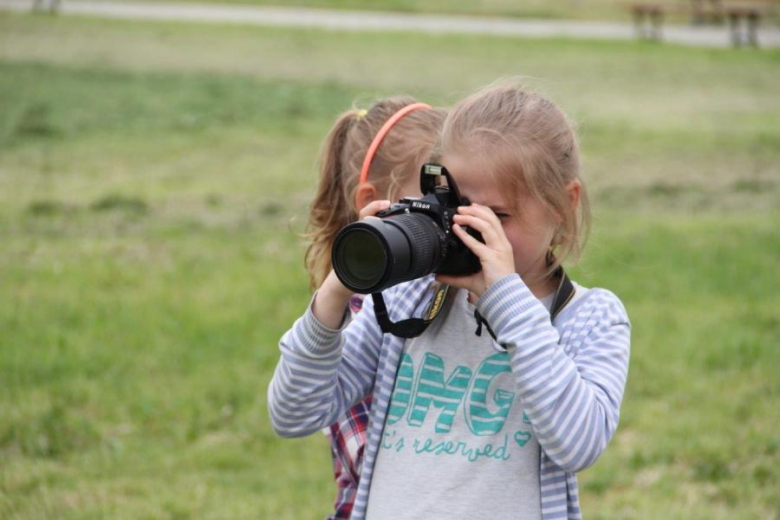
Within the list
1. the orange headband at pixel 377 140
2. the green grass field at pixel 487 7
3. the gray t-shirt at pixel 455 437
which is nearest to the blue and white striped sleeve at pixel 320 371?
the gray t-shirt at pixel 455 437

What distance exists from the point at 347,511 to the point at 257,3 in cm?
2444

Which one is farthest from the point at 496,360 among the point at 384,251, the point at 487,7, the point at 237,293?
the point at 487,7

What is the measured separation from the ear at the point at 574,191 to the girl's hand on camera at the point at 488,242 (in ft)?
0.63

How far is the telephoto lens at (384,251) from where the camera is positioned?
1.76 metres

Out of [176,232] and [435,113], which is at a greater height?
[435,113]

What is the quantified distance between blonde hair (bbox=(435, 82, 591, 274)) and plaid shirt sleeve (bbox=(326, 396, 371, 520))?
0.64m

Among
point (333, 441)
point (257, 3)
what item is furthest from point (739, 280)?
point (257, 3)

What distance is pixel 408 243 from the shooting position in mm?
1795

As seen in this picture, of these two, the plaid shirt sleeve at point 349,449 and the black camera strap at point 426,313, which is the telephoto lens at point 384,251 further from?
the plaid shirt sleeve at point 349,449

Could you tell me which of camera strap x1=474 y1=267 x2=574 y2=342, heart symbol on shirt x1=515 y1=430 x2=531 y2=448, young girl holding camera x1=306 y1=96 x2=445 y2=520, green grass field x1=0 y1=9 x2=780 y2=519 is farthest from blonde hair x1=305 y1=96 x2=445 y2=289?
heart symbol on shirt x1=515 y1=430 x2=531 y2=448

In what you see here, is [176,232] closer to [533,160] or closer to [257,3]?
[533,160]

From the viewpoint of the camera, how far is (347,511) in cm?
241

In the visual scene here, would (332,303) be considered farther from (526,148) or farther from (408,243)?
(526,148)

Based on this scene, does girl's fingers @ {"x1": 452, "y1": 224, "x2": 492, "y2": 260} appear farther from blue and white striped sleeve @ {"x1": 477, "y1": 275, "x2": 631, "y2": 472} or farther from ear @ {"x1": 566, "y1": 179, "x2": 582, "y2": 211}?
ear @ {"x1": 566, "y1": 179, "x2": 582, "y2": 211}
